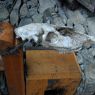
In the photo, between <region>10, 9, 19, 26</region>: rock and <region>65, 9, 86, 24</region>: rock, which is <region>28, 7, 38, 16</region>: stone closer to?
<region>10, 9, 19, 26</region>: rock

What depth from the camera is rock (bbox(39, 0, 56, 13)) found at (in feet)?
7.45

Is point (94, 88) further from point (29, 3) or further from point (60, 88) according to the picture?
point (29, 3)

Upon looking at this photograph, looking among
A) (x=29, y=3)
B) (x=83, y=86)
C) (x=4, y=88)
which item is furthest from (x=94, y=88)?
(x=29, y=3)

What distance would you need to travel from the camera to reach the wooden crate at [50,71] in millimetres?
1526

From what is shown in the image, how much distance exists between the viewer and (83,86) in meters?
1.73

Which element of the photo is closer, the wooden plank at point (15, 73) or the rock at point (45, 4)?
the wooden plank at point (15, 73)

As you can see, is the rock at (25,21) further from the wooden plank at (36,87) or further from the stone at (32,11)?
the wooden plank at (36,87)

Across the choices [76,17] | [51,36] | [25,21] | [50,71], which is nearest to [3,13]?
[25,21]

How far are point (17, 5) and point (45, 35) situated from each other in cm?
57

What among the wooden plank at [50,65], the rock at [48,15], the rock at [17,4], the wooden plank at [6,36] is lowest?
the wooden plank at [50,65]

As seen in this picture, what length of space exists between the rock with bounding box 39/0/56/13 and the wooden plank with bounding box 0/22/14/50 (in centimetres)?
103

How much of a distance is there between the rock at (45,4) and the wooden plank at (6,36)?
3.38 feet

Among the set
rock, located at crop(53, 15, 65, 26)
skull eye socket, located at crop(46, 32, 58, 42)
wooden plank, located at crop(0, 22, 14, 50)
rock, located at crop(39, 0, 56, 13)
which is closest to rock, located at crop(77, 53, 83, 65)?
skull eye socket, located at crop(46, 32, 58, 42)

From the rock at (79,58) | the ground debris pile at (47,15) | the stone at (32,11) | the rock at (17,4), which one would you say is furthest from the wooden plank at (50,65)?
the rock at (17,4)
